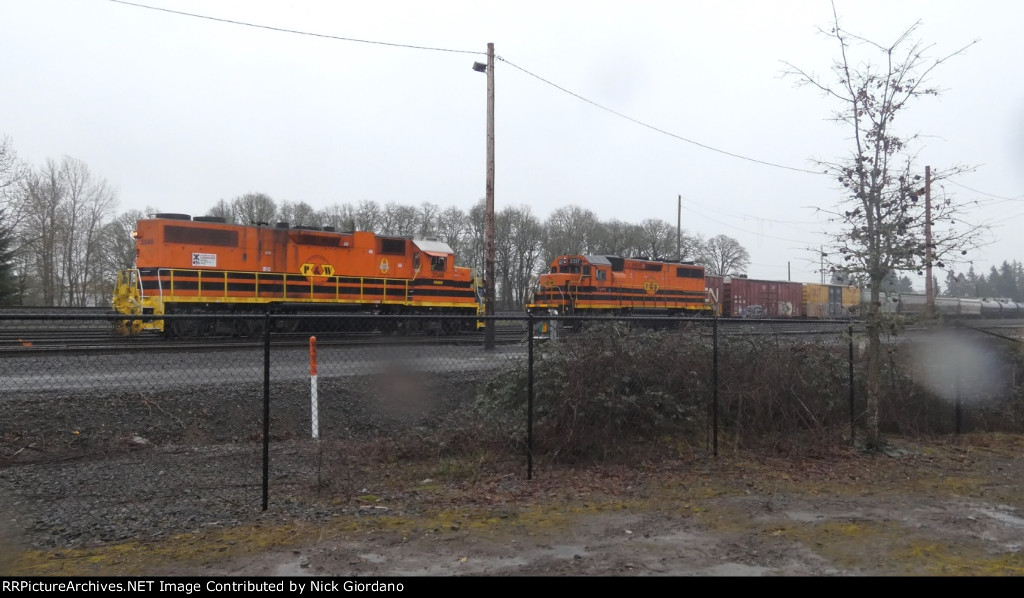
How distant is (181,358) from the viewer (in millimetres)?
8359

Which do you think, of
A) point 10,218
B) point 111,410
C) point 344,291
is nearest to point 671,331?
point 111,410

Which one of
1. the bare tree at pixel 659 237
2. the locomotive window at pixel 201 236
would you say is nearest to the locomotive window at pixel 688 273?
the locomotive window at pixel 201 236

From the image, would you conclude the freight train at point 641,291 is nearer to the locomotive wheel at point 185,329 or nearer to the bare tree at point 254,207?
the locomotive wheel at point 185,329

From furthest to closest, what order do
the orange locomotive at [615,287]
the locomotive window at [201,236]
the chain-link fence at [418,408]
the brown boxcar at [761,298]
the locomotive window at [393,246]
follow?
1. the brown boxcar at [761,298]
2. the orange locomotive at [615,287]
3. the locomotive window at [393,246]
4. the locomotive window at [201,236]
5. the chain-link fence at [418,408]

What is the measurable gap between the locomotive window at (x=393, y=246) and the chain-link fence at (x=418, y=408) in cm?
1178

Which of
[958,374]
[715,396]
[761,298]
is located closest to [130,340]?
[715,396]

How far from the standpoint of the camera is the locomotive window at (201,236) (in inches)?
678

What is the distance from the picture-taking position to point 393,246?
68.3 ft

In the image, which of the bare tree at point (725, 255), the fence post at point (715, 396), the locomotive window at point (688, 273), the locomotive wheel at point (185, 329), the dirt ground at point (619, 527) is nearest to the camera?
the dirt ground at point (619, 527)

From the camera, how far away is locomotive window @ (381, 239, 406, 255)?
20.6 metres

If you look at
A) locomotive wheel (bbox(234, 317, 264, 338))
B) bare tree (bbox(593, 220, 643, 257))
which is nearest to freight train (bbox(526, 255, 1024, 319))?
locomotive wheel (bbox(234, 317, 264, 338))

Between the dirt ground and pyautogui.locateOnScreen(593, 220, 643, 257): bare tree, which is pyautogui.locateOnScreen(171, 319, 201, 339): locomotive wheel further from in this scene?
pyautogui.locateOnScreen(593, 220, 643, 257): bare tree

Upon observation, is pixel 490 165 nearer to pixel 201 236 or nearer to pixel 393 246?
pixel 393 246

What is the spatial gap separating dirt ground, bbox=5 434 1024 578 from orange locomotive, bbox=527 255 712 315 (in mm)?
17735
